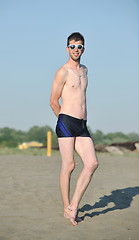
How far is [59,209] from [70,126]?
161 centimetres

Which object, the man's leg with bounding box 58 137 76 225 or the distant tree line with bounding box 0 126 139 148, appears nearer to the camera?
the man's leg with bounding box 58 137 76 225

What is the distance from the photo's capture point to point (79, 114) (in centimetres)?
480

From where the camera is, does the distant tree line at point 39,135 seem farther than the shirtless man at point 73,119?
Yes

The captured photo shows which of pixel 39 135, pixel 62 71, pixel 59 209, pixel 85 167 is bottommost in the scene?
pixel 39 135

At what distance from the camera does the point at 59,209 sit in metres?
5.72

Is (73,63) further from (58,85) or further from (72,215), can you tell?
(72,215)

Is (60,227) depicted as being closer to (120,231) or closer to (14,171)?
(120,231)

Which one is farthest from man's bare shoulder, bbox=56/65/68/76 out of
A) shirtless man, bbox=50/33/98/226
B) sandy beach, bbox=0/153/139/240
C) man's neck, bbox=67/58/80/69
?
sandy beach, bbox=0/153/139/240

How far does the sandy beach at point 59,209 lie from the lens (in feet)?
14.4

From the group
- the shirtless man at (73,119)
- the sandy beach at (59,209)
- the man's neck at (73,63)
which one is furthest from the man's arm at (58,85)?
the sandy beach at (59,209)

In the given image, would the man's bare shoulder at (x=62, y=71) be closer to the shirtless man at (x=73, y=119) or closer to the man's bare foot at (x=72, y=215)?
the shirtless man at (x=73, y=119)

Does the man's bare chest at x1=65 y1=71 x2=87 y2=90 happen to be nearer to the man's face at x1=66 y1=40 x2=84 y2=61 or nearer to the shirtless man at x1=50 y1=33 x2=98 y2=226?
the shirtless man at x1=50 y1=33 x2=98 y2=226

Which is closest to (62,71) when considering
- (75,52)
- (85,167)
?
(75,52)

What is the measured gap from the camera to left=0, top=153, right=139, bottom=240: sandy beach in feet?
14.4
